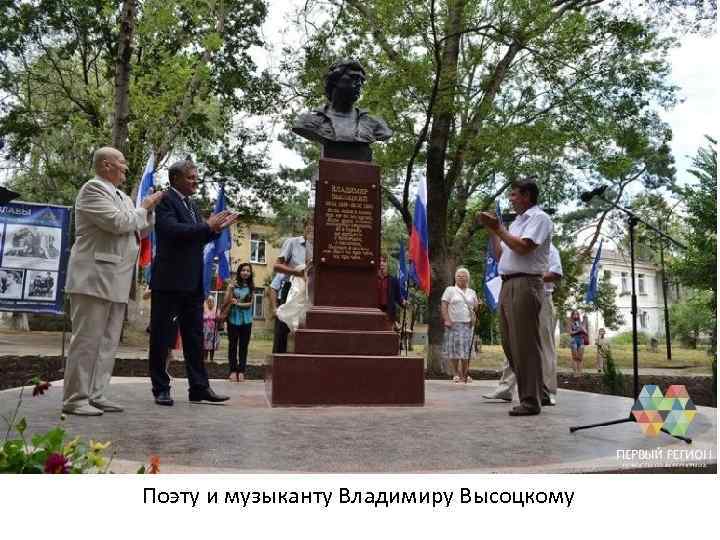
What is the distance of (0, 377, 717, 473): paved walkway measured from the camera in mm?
2979

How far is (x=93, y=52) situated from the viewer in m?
17.7

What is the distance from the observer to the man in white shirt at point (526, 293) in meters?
4.61

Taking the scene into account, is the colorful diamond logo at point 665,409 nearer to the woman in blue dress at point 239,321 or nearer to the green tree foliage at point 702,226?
the green tree foliage at point 702,226

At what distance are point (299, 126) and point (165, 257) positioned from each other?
6.04 feet

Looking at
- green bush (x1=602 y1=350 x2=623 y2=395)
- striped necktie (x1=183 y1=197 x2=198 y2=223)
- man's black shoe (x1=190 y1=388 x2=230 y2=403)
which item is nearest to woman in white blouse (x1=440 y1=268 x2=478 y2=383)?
green bush (x1=602 y1=350 x2=623 y2=395)

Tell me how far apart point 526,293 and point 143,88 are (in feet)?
37.0

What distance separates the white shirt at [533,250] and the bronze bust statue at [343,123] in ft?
5.55

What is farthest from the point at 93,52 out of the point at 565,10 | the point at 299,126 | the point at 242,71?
the point at 299,126

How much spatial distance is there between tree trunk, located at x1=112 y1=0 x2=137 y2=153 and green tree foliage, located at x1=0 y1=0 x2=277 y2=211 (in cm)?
109

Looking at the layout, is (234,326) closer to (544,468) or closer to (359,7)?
(544,468)

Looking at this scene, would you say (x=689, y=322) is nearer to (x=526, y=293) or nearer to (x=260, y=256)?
(x=526, y=293)

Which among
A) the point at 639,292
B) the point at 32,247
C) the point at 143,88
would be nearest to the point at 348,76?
the point at 32,247

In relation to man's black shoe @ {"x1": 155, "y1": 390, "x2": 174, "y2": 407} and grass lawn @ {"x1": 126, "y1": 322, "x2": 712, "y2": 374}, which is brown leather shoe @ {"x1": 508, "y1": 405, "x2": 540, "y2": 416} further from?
grass lawn @ {"x1": 126, "y1": 322, "x2": 712, "y2": 374}

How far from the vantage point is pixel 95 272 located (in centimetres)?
423
